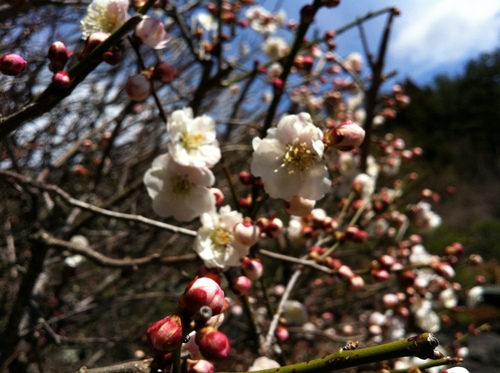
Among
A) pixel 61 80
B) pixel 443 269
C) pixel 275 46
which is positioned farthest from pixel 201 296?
pixel 275 46

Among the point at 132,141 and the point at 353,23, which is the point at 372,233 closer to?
the point at 353,23

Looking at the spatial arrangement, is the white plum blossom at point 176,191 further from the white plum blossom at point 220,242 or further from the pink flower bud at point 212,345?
the pink flower bud at point 212,345

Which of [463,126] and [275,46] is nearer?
[275,46]

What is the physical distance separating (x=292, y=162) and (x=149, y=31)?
544 millimetres

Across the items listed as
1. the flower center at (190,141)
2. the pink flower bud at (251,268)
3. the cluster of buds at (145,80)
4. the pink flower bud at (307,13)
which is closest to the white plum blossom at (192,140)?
the flower center at (190,141)

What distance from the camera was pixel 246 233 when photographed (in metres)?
1.08

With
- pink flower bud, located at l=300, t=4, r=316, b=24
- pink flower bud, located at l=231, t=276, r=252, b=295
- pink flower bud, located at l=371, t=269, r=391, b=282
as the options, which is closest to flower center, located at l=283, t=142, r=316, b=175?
pink flower bud, located at l=231, t=276, r=252, b=295

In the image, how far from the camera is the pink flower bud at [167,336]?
60 centimetres

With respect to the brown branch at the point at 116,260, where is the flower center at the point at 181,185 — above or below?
above

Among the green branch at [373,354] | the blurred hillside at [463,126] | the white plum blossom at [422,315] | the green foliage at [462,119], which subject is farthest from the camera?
the green foliage at [462,119]

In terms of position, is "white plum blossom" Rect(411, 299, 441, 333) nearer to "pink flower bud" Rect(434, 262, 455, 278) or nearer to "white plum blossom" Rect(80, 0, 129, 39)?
"pink flower bud" Rect(434, 262, 455, 278)

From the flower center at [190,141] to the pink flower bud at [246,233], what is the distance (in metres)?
0.31

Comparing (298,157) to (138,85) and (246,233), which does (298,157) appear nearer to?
(246,233)

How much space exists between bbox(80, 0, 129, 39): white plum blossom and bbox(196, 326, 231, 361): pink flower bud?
885mm
